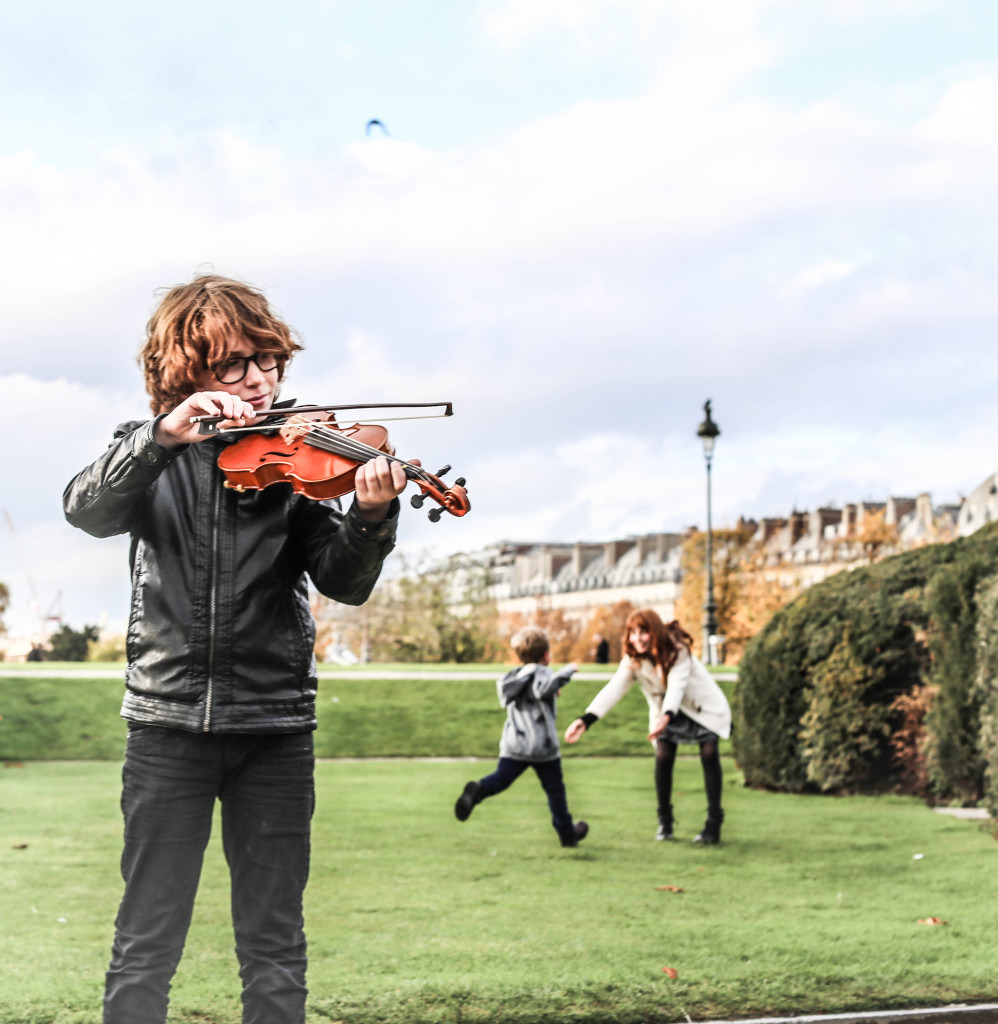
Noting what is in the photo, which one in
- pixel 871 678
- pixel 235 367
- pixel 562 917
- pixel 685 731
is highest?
pixel 235 367

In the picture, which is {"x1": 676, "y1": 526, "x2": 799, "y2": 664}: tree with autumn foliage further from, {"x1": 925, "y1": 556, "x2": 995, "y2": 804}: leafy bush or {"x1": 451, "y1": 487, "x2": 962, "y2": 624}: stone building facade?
{"x1": 925, "y1": 556, "x2": 995, "y2": 804}: leafy bush

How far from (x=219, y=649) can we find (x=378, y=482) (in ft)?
1.88

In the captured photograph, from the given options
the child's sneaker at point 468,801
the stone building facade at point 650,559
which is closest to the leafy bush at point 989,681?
the child's sneaker at point 468,801

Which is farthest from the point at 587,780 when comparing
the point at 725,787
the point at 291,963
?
the point at 291,963

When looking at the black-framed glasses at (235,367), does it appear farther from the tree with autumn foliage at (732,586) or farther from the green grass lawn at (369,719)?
the tree with autumn foliage at (732,586)

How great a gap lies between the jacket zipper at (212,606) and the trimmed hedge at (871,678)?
8127 millimetres

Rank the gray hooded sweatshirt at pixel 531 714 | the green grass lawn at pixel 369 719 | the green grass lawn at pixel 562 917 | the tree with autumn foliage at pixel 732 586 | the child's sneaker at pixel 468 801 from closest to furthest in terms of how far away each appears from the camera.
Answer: the green grass lawn at pixel 562 917, the child's sneaker at pixel 468 801, the gray hooded sweatshirt at pixel 531 714, the green grass lawn at pixel 369 719, the tree with autumn foliage at pixel 732 586

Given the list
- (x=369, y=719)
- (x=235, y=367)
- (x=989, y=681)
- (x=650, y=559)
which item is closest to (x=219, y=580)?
(x=235, y=367)

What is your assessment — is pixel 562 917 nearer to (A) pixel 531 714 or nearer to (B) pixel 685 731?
(A) pixel 531 714

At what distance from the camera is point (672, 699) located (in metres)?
8.98

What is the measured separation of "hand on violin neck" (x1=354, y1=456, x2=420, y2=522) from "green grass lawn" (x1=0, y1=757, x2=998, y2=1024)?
7.57ft

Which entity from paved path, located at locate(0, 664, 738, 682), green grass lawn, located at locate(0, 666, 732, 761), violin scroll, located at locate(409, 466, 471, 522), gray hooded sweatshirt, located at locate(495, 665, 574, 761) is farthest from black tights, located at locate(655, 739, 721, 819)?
paved path, located at locate(0, 664, 738, 682)

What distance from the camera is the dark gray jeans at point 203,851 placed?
2.97 metres

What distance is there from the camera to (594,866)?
7.98m
